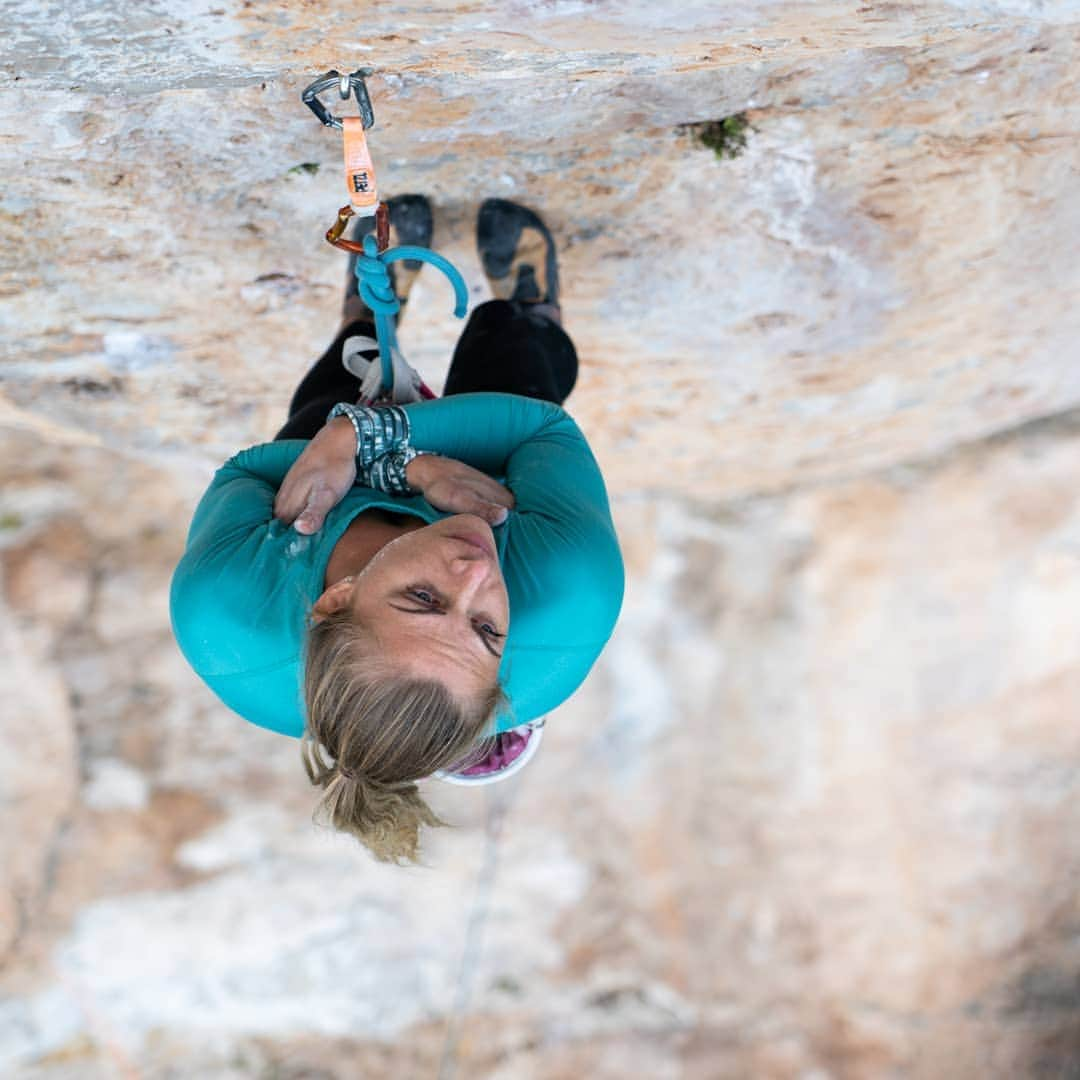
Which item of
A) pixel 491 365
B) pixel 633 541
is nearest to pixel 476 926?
pixel 633 541

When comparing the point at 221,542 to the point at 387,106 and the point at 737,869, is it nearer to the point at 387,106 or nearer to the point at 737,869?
the point at 387,106

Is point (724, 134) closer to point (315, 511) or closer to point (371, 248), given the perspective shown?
point (371, 248)

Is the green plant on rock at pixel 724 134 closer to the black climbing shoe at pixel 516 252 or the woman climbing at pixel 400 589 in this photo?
the black climbing shoe at pixel 516 252

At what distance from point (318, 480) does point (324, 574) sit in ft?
0.45

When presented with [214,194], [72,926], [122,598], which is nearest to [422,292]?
[214,194]

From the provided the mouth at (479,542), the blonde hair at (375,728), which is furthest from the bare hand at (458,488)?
the blonde hair at (375,728)

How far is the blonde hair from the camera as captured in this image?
1.22 m

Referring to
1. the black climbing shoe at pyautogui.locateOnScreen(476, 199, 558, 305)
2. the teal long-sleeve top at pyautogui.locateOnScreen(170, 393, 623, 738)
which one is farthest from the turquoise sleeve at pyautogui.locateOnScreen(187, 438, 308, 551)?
the black climbing shoe at pyautogui.locateOnScreen(476, 199, 558, 305)

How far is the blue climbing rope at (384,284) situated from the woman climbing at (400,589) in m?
0.15

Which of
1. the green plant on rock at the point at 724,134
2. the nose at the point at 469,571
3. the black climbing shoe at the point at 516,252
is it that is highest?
the green plant on rock at the point at 724,134

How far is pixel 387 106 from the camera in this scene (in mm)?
1604

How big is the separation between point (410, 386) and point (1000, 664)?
104 inches

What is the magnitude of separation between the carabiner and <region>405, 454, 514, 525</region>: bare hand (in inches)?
17.9

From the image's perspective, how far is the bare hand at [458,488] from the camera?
1.41 meters
